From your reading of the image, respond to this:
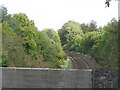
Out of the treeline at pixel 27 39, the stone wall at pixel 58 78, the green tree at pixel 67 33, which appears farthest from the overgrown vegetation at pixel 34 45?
the green tree at pixel 67 33

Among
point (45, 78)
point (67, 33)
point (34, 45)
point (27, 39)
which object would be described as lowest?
point (45, 78)

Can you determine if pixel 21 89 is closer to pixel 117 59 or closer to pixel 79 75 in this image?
pixel 79 75

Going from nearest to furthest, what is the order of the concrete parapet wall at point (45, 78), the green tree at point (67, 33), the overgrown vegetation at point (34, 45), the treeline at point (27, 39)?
1. the concrete parapet wall at point (45, 78)
2. the overgrown vegetation at point (34, 45)
3. the treeline at point (27, 39)
4. the green tree at point (67, 33)

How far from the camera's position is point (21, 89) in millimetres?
8172

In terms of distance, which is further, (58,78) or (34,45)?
(34,45)

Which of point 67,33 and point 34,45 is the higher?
point 67,33

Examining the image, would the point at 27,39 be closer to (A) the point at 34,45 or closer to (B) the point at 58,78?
(A) the point at 34,45

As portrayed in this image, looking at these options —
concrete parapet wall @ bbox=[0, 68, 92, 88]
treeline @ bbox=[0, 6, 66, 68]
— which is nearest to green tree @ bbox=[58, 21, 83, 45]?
treeline @ bbox=[0, 6, 66, 68]

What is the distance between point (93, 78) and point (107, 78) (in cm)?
36

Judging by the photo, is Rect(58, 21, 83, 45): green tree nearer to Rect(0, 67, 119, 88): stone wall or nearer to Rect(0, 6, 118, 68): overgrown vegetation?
Rect(0, 6, 118, 68): overgrown vegetation

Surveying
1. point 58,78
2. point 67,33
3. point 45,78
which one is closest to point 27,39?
point 45,78

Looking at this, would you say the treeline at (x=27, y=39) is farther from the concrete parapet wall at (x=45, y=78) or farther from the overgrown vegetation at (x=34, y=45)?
the concrete parapet wall at (x=45, y=78)

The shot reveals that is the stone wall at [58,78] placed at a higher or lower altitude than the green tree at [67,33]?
lower

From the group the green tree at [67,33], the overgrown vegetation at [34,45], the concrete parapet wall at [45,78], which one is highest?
the green tree at [67,33]
